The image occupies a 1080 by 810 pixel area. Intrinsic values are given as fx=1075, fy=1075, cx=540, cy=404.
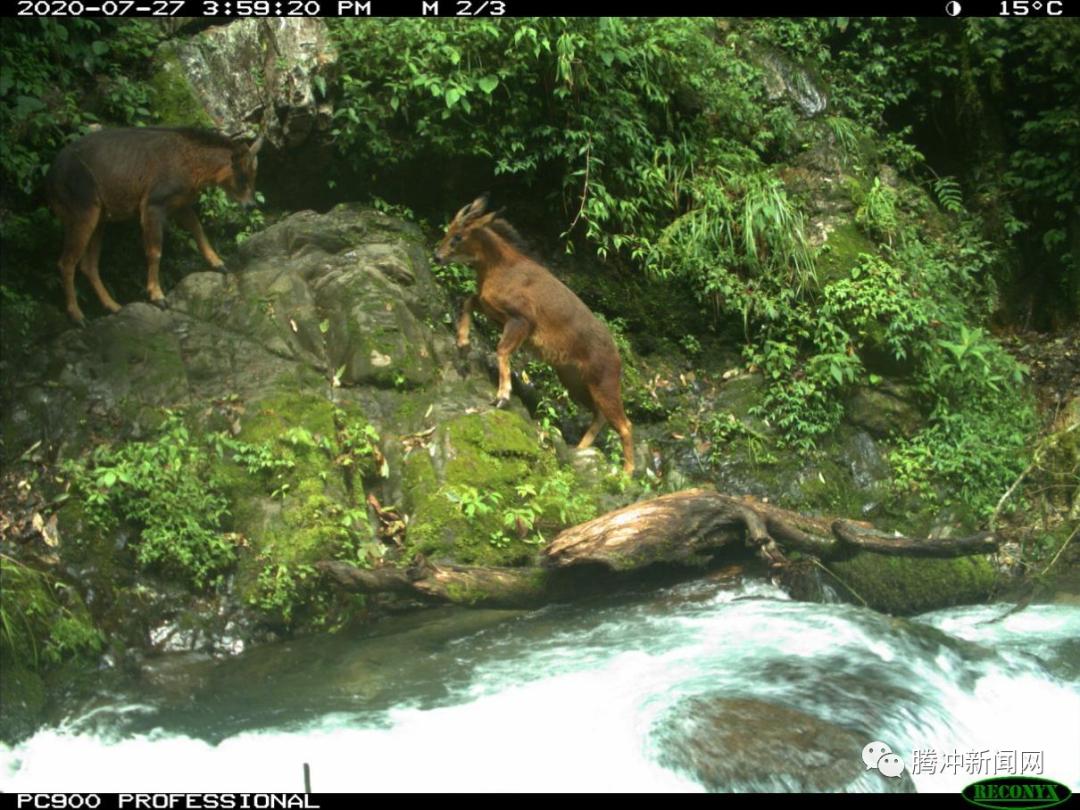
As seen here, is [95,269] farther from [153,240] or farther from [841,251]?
[841,251]

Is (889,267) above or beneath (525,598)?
above

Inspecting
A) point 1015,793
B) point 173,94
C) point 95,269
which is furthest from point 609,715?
point 173,94

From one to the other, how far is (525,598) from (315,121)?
5.02 m

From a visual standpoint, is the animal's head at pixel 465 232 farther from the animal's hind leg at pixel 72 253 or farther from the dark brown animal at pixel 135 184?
the animal's hind leg at pixel 72 253

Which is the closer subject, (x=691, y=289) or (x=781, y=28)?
(x=691, y=289)

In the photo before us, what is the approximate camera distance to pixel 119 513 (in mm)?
6973

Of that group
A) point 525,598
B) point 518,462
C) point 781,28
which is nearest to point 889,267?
point 781,28

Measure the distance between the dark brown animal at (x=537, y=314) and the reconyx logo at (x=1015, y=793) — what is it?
418 centimetres

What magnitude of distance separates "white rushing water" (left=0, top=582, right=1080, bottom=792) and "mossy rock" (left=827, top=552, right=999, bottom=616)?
3.29ft

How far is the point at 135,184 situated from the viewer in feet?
26.7

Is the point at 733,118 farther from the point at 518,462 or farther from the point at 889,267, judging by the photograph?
the point at 518,462

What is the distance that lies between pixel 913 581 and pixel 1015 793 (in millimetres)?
2993

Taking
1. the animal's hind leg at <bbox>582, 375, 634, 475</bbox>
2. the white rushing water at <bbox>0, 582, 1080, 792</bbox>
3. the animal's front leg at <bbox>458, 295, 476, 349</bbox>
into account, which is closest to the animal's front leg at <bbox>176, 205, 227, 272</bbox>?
the animal's front leg at <bbox>458, 295, 476, 349</bbox>

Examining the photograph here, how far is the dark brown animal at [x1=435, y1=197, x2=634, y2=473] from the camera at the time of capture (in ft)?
29.9
